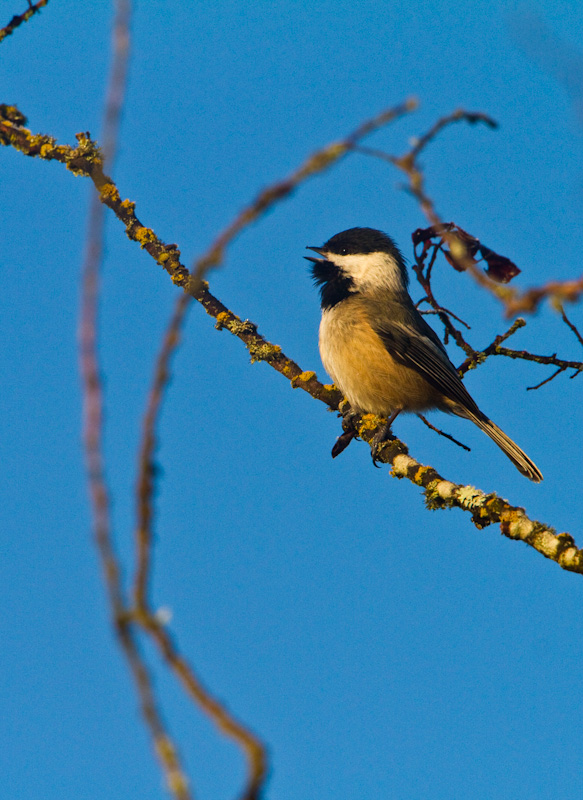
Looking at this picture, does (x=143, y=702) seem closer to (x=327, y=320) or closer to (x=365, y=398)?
(x=365, y=398)

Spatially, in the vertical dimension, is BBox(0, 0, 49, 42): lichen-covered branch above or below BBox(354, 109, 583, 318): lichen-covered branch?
above

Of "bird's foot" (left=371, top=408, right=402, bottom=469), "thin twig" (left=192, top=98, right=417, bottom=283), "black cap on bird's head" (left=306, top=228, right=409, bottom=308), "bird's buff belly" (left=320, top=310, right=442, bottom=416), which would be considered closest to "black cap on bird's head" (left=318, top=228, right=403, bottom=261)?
"black cap on bird's head" (left=306, top=228, right=409, bottom=308)

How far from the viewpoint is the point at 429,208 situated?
1529mm

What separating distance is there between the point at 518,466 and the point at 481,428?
0.45 meters

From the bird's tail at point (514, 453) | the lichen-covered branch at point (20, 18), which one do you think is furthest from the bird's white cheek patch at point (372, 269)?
the lichen-covered branch at point (20, 18)

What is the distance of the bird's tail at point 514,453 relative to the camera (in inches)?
208

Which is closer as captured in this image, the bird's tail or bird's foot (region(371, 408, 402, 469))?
bird's foot (region(371, 408, 402, 469))

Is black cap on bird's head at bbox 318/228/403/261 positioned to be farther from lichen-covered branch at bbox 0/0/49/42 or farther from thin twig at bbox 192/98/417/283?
thin twig at bbox 192/98/417/283

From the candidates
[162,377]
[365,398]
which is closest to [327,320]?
[365,398]

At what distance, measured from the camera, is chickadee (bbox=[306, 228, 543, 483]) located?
5645 millimetres

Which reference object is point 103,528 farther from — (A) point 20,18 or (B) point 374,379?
(B) point 374,379

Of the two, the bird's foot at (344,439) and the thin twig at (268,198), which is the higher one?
the bird's foot at (344,439)

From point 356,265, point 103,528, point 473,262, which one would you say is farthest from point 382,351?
point 103,528

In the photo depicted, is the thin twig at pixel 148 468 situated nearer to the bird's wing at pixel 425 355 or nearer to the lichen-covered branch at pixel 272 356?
the lichen-covered branch at pixel 272 356
